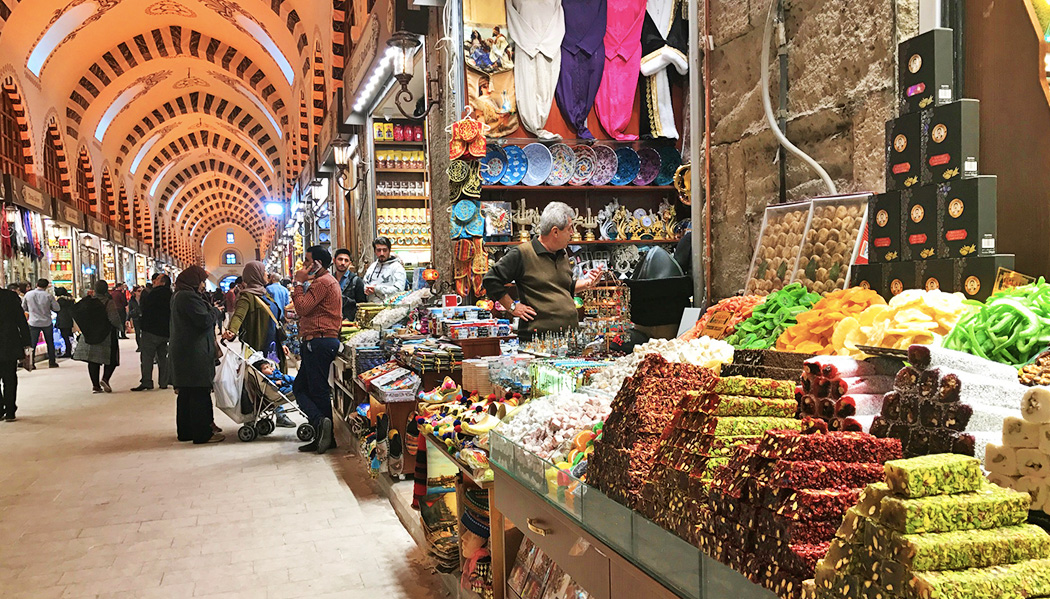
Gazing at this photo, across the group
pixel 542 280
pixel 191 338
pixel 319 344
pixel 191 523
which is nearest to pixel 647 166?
pixel 542 280

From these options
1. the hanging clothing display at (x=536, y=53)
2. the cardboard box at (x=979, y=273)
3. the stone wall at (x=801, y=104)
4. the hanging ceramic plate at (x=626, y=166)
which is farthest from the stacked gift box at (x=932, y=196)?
the hanging ceramic plate at (x=626, y=166)

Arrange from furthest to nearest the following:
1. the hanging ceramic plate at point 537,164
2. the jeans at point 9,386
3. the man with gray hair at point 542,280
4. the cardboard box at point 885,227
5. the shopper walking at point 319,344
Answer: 1. the jeans at point 9,386
2. the hanging ceramic plate at point 537,164
3. the shopper walking at point 319,344
4. the man with gray hair at point 542,280
5. the cardboard box at point 885,227

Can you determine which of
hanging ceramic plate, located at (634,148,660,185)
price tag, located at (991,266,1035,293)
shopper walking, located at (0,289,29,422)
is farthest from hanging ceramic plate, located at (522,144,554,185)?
shopper walking, located at (0,289,29,422)

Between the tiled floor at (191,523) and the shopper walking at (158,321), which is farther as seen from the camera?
the shopper walking at (158,321)

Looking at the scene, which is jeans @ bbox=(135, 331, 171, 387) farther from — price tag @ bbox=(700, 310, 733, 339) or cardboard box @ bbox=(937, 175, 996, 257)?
cardboard box @ bbox=(937, 175, 996, 257)

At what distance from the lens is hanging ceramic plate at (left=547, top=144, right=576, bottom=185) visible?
6.93 m

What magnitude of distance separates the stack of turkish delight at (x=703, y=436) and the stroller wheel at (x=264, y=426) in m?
5.98

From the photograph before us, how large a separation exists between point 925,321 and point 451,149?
15.8 ft

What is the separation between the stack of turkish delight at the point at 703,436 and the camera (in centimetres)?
127

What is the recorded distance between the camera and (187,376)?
6520mm

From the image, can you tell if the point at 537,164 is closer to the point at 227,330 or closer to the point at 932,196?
the point at 227,330

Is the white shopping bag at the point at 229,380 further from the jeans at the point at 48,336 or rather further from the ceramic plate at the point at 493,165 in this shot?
the jeans at the point at 48,336

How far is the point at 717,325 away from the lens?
2506mm

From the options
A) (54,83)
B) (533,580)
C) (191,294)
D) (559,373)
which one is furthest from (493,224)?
(54,83)
